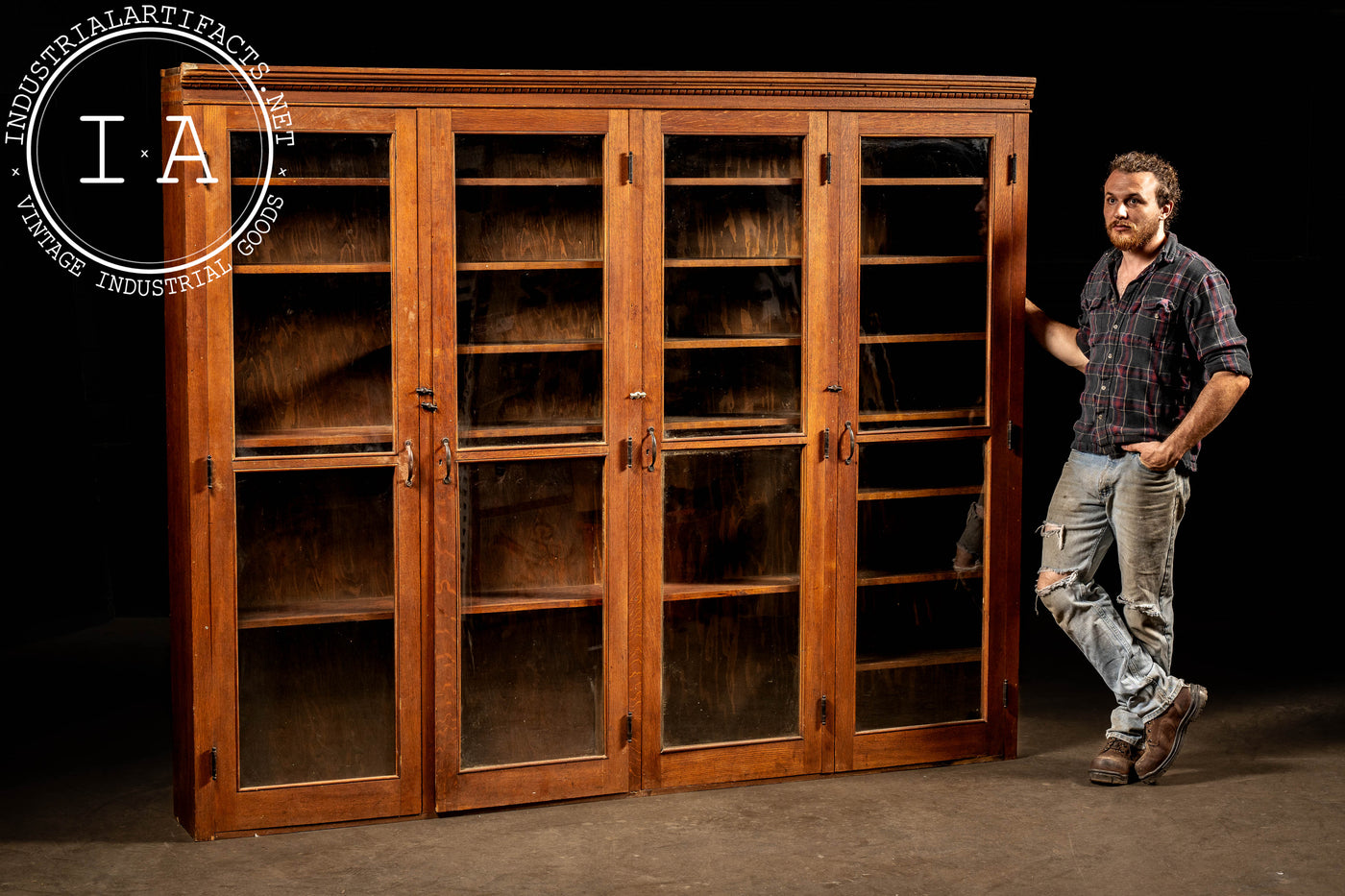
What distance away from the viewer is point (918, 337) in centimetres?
445

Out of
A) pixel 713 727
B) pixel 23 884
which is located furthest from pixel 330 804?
pixel 713 727

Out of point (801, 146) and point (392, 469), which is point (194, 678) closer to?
point (392, 469)

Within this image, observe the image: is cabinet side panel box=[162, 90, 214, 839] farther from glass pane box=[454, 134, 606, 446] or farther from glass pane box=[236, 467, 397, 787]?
glass pane box=[454, 134, 606, 446]

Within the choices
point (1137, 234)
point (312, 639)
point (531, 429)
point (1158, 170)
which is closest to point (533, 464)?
point (531, 429)

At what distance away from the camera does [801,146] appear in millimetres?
4293

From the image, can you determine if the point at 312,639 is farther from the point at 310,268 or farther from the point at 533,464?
the point at 310,268

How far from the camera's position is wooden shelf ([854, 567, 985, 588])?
14.9 ft

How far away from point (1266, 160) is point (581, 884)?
5.02 m

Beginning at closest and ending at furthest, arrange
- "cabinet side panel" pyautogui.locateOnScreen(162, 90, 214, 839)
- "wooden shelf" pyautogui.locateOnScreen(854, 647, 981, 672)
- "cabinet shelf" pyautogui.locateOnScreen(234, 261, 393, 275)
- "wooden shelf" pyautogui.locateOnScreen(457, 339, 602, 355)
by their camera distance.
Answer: "cabinet side panel" pyautogui.locateOnScreen(162, 90, 214, 839), "cabinet shelf" pyautogui.locateOnScreen(234, 261, 393, 275), "wooden shelf" pyautogui.locateOnScreen(457, 339, 602, 355), "wooden shelf" pyautogui.locateOnScreen(854, 647, 981, 672)

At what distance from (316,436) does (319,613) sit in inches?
18.7

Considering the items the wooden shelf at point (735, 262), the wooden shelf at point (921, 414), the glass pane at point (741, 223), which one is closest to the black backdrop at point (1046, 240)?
the wooden shelf at point (921, 414)

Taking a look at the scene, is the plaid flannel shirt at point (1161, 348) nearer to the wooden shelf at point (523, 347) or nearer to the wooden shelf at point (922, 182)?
the wooden shelf at point (922, 182)

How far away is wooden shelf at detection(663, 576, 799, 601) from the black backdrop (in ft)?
5.84

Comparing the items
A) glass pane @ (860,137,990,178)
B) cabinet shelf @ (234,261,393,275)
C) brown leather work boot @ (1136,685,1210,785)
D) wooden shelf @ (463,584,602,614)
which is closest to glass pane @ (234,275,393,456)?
cabinet shelf @ (234,261,393,275)
